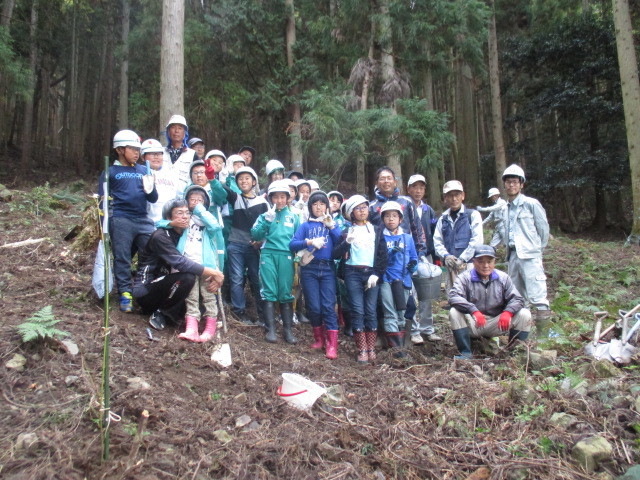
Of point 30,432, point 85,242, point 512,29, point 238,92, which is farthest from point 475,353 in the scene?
point 512,29

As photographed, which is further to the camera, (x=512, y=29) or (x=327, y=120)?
(x=512, y=29)

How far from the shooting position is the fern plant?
360cm

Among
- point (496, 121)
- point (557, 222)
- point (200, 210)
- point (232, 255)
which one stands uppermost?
point (496, 121)

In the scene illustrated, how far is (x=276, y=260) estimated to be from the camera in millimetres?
5668

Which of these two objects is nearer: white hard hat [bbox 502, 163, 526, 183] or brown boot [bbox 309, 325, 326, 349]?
brown boot [bbox 309, 325, 326, 349]

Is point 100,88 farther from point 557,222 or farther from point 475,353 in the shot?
point 475,353

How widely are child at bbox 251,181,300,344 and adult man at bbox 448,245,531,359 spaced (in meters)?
Answer: 1.89

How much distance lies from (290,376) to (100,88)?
25.2 meters

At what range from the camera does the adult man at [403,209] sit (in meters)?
6.04

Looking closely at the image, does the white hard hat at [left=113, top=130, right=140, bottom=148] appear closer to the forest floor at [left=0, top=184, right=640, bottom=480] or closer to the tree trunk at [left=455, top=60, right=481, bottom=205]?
the forest floor at [left=0, top=184, right=640, bottom=480]

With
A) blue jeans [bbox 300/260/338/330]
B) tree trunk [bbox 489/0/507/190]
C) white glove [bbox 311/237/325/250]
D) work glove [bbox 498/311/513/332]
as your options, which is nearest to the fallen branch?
blue jeans [bbox 300/260/338/330]

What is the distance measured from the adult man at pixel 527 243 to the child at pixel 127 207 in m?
4.36

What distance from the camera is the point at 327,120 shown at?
1038 centimetres

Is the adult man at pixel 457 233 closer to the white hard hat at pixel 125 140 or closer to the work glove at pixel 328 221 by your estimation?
the work glove at pixel 328 221
